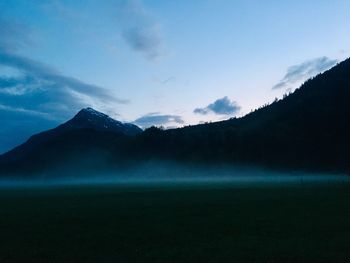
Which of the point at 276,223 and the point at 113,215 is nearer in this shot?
the point at 276,223

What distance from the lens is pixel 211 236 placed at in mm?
21891

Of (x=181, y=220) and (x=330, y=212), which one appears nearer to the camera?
(x=181, y=220)

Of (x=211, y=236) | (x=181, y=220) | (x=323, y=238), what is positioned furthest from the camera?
(x=181, y=220)

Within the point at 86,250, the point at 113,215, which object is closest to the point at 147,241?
the point at 86,250

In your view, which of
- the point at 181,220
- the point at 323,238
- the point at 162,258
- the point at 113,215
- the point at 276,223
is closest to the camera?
the point at 162,258

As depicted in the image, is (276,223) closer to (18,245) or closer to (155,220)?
(155,220)

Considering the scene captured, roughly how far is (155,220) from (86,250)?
10.5 m

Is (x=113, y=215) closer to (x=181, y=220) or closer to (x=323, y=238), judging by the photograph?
(x=181, y=220)

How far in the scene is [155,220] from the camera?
2925cm

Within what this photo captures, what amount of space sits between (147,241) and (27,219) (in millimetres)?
15159

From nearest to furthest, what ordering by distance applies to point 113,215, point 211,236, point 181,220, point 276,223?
point 211,236, point 276,223, point 181,220, point 113,215

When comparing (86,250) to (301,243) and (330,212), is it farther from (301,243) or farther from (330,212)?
(330,212)

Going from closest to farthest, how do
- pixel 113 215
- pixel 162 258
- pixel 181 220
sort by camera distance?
pixel 162 258
pixel 181 220
pixel 113 215

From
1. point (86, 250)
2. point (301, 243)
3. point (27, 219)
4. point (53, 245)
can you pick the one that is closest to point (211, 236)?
point (301, 243)
